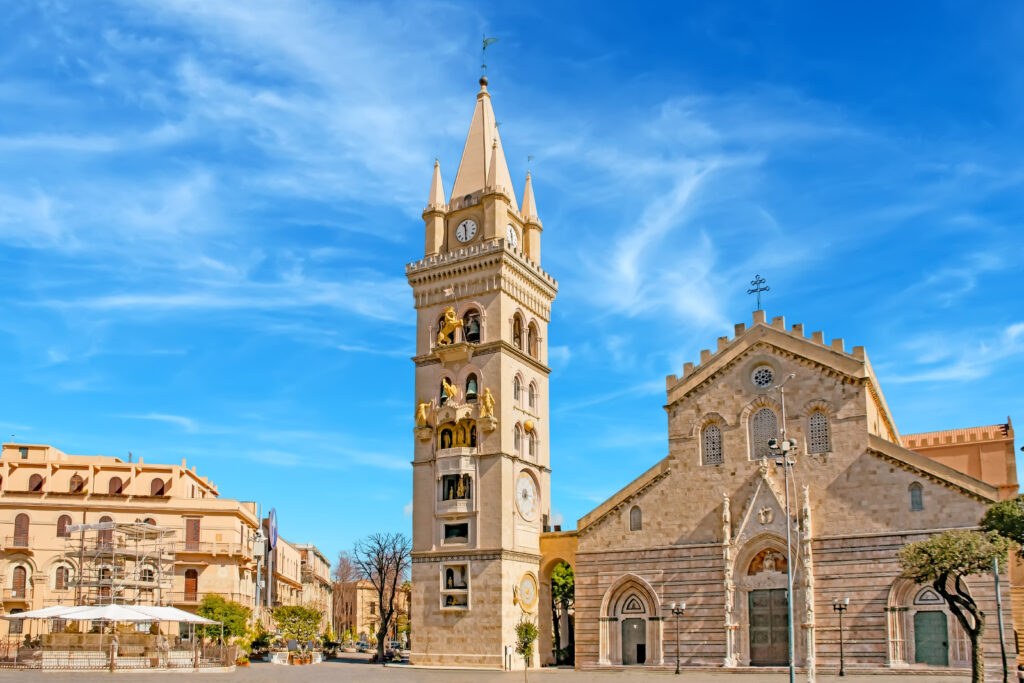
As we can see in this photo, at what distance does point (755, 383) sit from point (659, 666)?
49.8 ft

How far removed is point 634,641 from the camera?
170ft

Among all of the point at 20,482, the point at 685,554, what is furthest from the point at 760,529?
the point at 20,482

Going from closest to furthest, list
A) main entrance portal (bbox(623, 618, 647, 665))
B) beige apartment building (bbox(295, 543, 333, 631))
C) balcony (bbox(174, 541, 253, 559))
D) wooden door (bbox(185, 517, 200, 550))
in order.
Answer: main entrance portal (bbox(623, 618, 647, 665)) → balcony (bbox(174, 541, 253, 559)) → wooden door (bbox(185, 517, 200, 550)) → beige apartment building (bbox(295, 543, 333, 631))

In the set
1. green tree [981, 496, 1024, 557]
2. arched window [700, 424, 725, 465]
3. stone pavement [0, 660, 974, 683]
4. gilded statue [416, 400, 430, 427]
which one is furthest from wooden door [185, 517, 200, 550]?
green tree [981, 496, 1024, 557]

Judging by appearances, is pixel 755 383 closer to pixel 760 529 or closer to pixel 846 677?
pixel 760 529

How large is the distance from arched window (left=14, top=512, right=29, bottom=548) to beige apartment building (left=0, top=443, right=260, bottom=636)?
7 cm

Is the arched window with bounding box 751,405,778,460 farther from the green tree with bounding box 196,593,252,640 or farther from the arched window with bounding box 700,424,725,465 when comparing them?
the green tree with bounding box 196,593,252,640

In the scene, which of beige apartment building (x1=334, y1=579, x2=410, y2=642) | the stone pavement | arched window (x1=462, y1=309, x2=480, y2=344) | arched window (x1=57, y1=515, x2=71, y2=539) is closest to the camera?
the stone pavement

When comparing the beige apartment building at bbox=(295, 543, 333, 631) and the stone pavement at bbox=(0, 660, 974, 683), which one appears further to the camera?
A: the beige apartment building at bbox=(295, 543, 333, 631)

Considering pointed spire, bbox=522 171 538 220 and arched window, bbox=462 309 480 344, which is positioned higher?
pointed spire, bbox=522 171 538 220

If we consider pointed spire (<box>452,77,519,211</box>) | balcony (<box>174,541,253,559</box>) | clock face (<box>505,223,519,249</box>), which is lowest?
balcony (<box>174,541,253,559</box>)

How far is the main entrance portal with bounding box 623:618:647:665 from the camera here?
5169 cm

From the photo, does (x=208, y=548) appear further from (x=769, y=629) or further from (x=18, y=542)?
(x=769, y=629)

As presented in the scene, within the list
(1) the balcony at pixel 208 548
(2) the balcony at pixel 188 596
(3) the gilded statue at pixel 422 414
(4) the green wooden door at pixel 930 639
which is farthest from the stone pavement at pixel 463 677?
(1) the balcony at pixel 208 548
